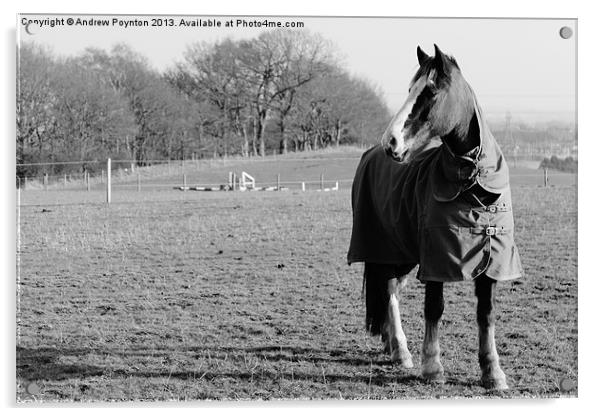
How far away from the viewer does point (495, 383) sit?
452 cm

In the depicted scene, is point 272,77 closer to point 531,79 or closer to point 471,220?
point 531,79

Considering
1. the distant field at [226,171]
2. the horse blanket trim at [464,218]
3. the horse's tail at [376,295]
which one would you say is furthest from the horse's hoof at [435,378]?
the distant field at [226,171]

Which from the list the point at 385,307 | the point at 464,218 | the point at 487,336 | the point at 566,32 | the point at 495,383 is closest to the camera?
the point at 464,218

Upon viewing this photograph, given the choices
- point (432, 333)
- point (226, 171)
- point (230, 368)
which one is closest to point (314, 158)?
point (226, 171)

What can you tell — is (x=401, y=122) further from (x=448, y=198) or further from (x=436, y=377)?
(x=436, y=377)

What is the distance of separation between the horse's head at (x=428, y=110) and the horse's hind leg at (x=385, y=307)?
1391mm

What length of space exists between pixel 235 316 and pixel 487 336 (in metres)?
2.29

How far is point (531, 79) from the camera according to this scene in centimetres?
520

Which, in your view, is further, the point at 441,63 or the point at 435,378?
the point at 435,378

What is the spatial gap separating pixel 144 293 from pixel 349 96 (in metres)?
2.54

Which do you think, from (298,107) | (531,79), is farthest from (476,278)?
(298,107)

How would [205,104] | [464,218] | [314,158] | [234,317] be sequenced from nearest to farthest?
[464,218]
[205,104]
[234,317]
[314,158]

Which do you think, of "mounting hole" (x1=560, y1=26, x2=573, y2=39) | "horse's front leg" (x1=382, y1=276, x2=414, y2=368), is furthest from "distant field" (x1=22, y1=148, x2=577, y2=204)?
"horse's front leg" (x1=382, y1=276, x2=414, y2=368)

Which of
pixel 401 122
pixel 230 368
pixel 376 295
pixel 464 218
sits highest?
pixel 401 122
